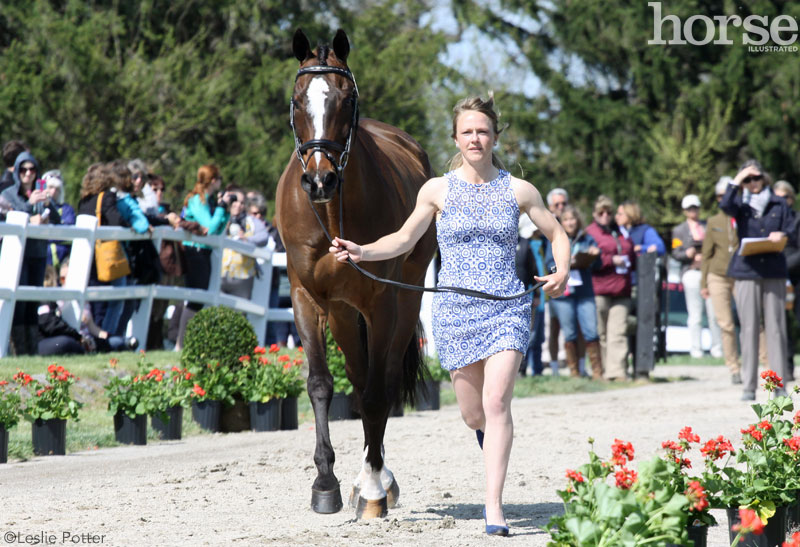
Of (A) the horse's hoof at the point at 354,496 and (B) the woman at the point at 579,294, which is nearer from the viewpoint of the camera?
(A) the horse's hoof at the point at 354,496

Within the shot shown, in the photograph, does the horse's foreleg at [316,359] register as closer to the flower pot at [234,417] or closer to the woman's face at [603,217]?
the flower pot at [234,417]

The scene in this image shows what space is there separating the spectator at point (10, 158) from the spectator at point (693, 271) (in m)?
9.44

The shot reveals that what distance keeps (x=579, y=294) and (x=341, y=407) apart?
16.2 feet

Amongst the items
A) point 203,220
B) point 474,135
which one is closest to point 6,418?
point 474,135

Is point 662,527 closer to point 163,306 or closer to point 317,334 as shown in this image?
point 317,334

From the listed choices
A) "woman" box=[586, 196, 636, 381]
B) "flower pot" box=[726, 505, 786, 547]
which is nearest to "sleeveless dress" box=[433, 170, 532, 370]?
"flower pot" box=[726, 505, 786, 547]

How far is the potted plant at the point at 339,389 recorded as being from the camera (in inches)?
419

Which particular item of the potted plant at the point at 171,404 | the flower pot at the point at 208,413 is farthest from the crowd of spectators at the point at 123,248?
the potted plant at the point at 171,404

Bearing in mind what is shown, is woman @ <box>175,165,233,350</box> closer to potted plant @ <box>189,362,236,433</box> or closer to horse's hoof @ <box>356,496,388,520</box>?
potted plant @ <box>189,362,236,433</box>

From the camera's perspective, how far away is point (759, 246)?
11547 millimetres

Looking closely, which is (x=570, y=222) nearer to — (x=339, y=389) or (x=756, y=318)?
(x=756, y=318)

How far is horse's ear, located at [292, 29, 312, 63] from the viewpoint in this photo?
619 centimetres

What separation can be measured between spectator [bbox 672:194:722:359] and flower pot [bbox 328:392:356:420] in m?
7.91

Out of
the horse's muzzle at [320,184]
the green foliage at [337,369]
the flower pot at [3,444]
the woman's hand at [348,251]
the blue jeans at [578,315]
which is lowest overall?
the flower pot at [3,444]
